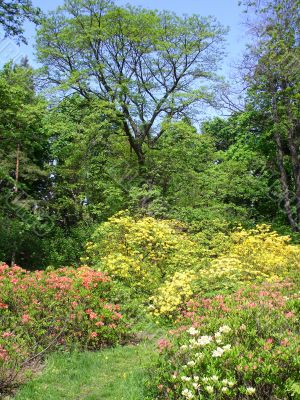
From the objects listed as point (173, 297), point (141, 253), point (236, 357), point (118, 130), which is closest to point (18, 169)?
point (118, 130)

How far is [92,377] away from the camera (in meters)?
4.98

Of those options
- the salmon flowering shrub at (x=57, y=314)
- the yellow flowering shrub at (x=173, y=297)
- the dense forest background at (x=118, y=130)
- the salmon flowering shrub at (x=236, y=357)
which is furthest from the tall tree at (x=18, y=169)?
the salmon flowering shrub at (x=236, y=357)

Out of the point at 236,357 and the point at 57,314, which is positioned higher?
the point at 57,314

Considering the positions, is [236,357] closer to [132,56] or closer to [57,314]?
[57,314]

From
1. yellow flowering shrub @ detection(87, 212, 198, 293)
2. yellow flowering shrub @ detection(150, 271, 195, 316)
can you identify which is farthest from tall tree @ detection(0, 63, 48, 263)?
yellow flowering shrub @ detection(150, 271, 195, 316)

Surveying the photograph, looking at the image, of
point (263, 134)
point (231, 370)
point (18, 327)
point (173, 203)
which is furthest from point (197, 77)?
point (231, 370)

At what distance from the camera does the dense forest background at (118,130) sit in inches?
639

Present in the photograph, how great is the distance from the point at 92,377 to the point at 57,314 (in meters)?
1.32

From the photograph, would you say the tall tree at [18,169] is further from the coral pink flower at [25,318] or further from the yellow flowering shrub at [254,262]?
the coral pink flower at [25,318]

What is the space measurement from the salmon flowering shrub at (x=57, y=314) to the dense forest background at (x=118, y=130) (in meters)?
8.68

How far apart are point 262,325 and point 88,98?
1478 centimetres

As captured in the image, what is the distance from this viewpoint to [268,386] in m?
3.49

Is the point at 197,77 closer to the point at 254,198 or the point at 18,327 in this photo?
the point at 254,198

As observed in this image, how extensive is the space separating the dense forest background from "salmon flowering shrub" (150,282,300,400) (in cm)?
1067
